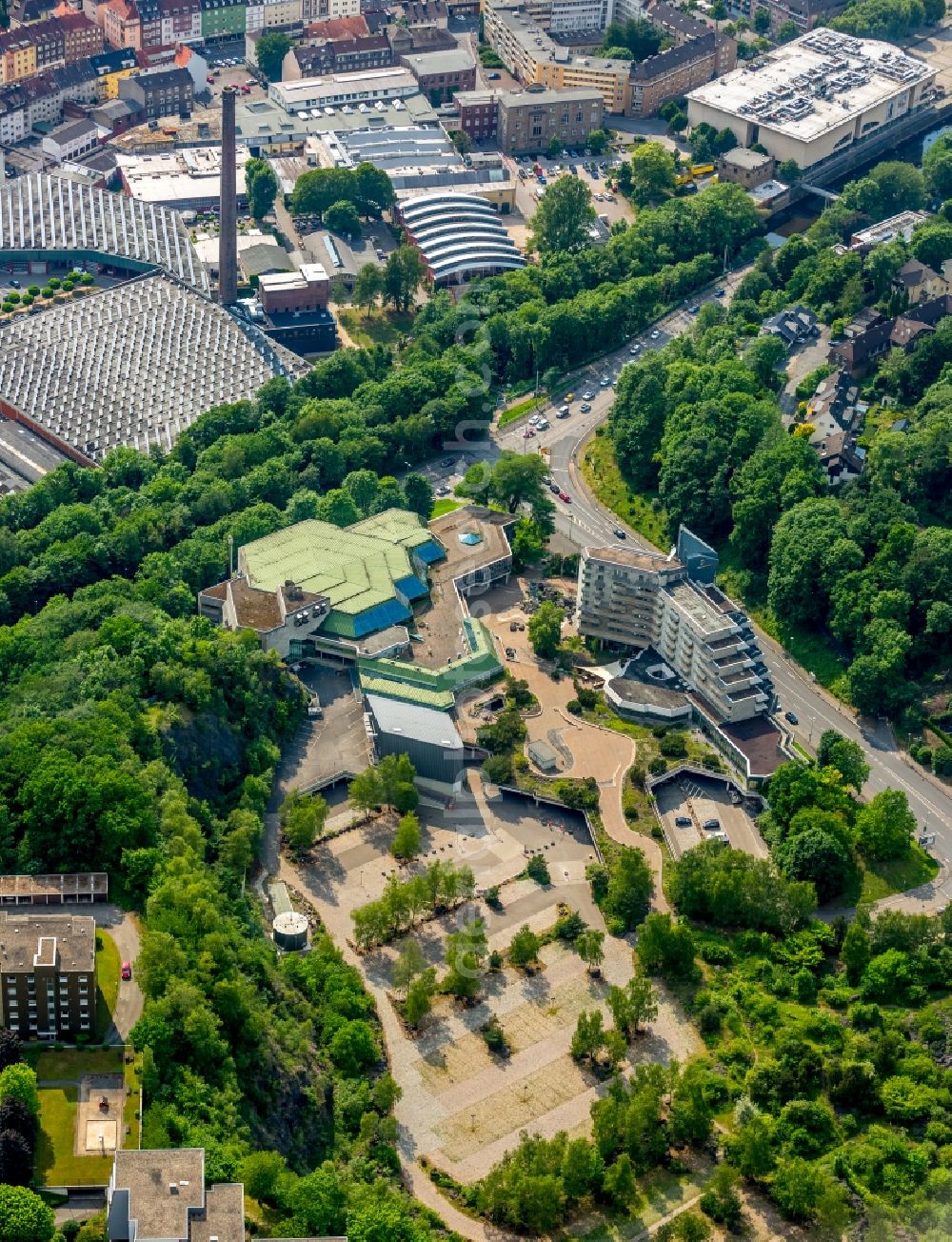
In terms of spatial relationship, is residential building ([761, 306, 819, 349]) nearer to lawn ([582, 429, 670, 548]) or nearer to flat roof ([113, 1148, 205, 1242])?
lawn ([582, 429, 670, 548])

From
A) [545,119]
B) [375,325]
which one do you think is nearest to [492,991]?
[375,325]

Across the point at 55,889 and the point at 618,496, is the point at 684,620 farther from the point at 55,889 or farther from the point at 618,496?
the point at 55,889

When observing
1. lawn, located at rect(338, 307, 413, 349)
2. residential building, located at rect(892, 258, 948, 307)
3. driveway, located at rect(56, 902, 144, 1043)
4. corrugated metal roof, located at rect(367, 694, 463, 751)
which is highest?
driveway, located at rect(56, 902, 144, 1043)

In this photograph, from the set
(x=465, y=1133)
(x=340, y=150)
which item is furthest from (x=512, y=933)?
(x=340, y=150)

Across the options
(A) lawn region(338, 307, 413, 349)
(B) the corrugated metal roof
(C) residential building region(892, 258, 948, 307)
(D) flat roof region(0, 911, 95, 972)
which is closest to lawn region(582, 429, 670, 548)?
(A) lawn region(338, 307, 413, 349)

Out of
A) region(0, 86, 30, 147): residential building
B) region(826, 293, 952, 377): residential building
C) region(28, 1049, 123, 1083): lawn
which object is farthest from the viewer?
region(0, 86, 30, 147): residential building

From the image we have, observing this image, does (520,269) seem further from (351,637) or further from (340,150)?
(351,637)
